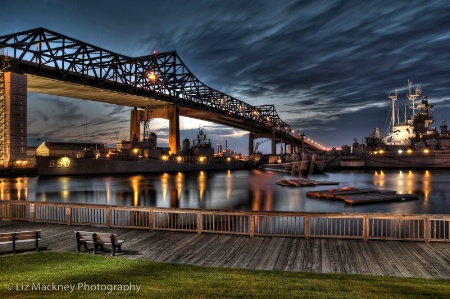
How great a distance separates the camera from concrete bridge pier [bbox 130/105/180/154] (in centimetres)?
11969

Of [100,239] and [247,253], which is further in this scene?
[247,253]

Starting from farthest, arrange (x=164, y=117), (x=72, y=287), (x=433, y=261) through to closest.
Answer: (x=164, y=117) → (x=433, y=261) → (x=72, y=287)

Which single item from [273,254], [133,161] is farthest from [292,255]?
[133,161]

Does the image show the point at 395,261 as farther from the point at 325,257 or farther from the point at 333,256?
the point at 325,257

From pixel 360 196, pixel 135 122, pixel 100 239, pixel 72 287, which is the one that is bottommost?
pixel 360 196

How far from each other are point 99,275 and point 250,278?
4.42 metres

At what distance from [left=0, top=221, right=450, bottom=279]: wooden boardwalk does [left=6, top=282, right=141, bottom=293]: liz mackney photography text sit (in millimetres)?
3584

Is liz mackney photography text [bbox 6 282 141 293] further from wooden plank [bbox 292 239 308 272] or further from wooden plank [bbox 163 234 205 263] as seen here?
wooden plank [bbox 292 239 308 272]

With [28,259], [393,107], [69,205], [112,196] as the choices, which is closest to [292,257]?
[28,259]

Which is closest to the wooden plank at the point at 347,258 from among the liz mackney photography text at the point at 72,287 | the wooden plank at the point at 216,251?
the wooden plank at the point at 216,251

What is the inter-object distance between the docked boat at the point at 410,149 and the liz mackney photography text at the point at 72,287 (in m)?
124

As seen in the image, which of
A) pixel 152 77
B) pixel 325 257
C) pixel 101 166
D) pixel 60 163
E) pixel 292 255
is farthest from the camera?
pixel 152 77

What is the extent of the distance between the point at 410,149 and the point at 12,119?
4633 inches

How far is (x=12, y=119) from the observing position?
6372 centimetres
